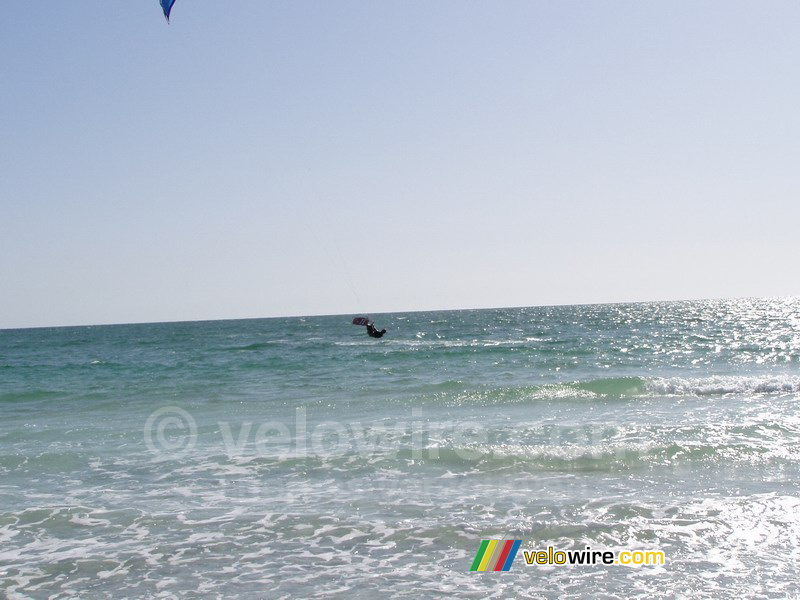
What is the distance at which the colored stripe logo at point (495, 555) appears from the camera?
695cm

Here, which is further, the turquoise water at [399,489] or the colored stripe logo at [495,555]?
the colored stripe logo at [495,555]

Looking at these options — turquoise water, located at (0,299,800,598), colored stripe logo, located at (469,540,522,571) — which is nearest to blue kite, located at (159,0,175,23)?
turquoise water, located at (0,299,800,598)

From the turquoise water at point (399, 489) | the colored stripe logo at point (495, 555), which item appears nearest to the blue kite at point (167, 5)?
the turquoise water at point (399, 489)

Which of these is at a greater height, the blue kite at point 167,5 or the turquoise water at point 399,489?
the blue kite at point 167,5

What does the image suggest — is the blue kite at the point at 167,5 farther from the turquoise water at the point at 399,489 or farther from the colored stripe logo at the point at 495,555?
the colored stripe logo at the point at 495,555

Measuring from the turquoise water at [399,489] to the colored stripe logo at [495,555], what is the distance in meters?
0.13

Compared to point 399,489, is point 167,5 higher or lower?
higher

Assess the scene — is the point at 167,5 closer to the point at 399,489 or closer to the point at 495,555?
the point at 399,489

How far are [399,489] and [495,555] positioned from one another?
2.76 m

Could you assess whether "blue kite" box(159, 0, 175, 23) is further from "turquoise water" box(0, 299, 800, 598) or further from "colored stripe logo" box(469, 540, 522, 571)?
"colored stripe logo" box(469, 540, 522, 571)

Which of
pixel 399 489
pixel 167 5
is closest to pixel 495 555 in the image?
pixel 399 489

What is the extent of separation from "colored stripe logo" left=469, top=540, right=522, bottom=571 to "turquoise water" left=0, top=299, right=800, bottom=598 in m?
0.13

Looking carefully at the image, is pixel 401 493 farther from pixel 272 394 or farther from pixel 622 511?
pixel 272 394

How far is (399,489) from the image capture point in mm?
9781
